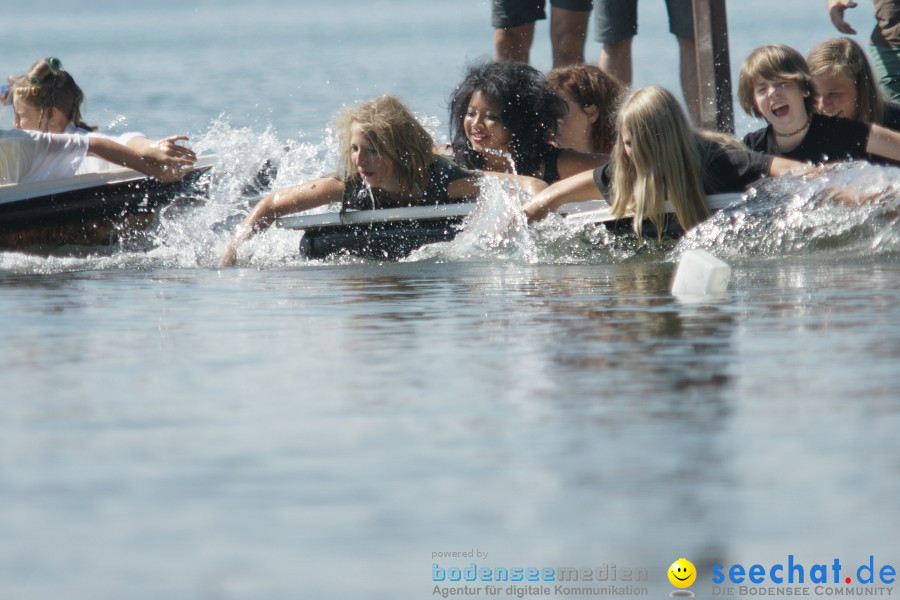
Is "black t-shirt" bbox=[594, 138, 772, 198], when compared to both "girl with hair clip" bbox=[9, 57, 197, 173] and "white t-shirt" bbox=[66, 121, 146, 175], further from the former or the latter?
"white t-shirt" bbox=[66, 121, 146, 175]

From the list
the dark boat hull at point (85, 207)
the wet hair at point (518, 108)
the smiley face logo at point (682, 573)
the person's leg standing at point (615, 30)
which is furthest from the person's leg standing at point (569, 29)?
the smiley face logo at point (682, 573)

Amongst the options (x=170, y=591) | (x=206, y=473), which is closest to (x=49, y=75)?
(x=206, y=473)

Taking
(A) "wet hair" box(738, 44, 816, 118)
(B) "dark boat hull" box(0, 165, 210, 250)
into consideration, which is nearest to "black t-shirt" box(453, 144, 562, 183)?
(A) "wet hair" box(738, 44, 816, 118)

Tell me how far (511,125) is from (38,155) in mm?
2795

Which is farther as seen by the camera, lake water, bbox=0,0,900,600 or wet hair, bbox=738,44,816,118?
wet hair, bbox=738,44,816,118

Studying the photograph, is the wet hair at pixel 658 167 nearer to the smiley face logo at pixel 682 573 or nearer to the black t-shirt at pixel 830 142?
the black t-shirt at pixel 830 142

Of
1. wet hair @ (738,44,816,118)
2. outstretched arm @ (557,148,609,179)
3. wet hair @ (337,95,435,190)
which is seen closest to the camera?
wet hair @ (738,44,816,118)

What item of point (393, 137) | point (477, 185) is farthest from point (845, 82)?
point (393, 137)

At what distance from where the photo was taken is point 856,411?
423cm

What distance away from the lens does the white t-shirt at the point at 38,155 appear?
33.8ft

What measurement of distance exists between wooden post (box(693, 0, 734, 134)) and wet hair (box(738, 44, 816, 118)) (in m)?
2.23

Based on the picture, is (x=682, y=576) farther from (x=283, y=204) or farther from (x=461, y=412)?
(x=283, y=204)

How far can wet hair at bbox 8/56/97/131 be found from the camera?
10.8 m

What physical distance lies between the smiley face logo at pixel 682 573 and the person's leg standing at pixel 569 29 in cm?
923
